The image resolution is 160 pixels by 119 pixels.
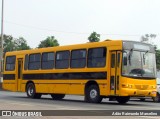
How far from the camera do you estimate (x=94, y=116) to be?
15.3m

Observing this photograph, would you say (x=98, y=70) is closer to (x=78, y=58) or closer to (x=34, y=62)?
(x=78, y=58)

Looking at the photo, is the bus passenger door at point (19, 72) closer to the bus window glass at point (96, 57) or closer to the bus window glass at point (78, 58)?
the bus window glass at point (78, 58)

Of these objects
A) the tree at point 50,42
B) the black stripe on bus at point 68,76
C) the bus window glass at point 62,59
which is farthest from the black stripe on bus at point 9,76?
the tree at point 50,42

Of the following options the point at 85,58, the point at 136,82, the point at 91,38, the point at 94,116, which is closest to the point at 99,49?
the point at 85,58

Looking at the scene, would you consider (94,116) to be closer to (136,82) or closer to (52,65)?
(136,82)

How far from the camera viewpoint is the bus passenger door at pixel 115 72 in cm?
2181

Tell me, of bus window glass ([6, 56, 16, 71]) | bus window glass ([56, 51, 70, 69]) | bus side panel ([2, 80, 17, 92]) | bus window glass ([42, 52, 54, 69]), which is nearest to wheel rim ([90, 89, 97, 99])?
bus window glass ([56, 51, 70, 69])

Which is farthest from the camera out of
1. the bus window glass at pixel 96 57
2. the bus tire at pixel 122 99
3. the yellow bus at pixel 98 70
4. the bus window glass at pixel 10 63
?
the bus window glass at pixel 10 63

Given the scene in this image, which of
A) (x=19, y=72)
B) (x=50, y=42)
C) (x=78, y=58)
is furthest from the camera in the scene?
(x=50, y=42)

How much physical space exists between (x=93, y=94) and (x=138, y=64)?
2.69 meters

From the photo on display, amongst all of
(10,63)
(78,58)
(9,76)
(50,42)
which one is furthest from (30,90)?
(50,42)

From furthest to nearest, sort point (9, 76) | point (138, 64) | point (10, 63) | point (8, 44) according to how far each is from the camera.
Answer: point (8, 44)
point (10, 63)
point (9, 76)
point (138, 64)

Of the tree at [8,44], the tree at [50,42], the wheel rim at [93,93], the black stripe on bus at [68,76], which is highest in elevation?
the tree at [8,44]

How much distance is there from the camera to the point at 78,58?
24188 millimetres
